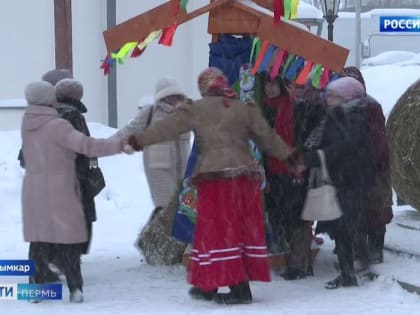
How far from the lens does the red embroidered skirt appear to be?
252 inches

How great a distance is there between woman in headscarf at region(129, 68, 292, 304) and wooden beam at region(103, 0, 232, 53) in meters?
0.88

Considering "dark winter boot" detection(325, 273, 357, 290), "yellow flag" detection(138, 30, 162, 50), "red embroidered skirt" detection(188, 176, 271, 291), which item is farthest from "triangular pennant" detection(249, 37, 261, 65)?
"dark winter boot" detection(325, 273, 357, 290)

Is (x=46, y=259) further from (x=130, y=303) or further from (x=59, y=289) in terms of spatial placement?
(x=130, y=303)

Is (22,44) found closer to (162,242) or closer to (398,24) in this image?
(162,242)

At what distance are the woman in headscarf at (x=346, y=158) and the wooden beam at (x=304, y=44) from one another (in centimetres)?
22

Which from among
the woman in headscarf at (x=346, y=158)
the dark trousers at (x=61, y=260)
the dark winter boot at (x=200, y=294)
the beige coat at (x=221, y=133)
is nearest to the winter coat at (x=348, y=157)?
the woman in headscarf at (x=346, y=158)

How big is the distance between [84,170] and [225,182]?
122 cm

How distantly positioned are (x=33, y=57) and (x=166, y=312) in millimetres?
8714

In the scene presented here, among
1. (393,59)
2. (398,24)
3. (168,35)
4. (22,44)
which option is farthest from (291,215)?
(398,24)

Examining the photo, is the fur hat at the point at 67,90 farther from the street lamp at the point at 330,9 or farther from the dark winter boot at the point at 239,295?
the street lamp at the point at 330,9

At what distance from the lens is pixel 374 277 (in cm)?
706

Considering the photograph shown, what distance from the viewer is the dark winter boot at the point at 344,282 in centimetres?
693

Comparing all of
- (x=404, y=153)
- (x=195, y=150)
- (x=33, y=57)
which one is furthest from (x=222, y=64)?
(x=33, y=57)

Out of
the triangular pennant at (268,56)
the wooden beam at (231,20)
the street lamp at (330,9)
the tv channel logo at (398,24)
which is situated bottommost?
the triangular pennant at (268,56)
